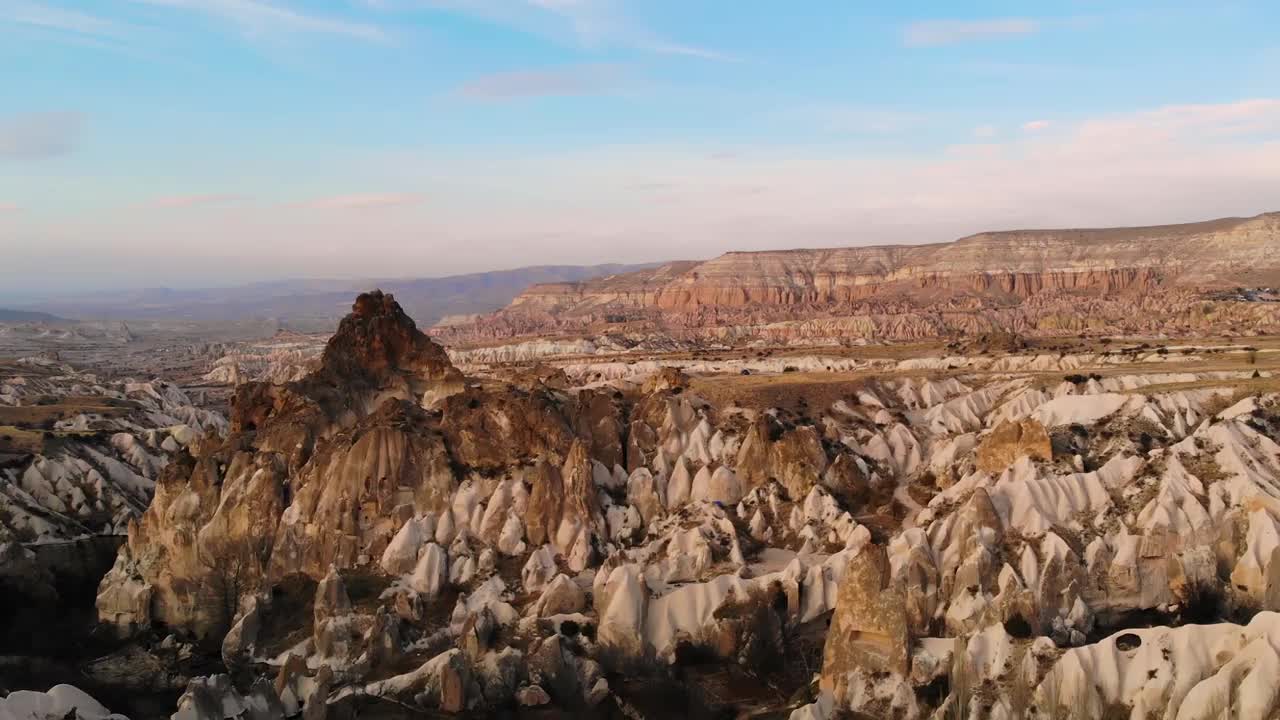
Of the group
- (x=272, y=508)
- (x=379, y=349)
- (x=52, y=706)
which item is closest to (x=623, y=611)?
(x=52, y=706)

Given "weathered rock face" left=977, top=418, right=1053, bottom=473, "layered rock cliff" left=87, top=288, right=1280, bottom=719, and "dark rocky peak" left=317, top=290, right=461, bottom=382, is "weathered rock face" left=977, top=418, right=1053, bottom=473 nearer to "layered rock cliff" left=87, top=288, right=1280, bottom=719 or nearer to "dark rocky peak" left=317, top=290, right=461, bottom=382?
"layered rock cliff" left=87, top=288, right=1280, bottom=719

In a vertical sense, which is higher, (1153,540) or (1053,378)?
(1053,378)

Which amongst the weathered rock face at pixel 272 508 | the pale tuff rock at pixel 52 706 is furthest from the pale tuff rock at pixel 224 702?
the weathered rock face at pixel 272 508

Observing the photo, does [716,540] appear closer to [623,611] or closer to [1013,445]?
[623,611]

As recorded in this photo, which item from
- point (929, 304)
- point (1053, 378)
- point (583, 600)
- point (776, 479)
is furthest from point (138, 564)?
point (929, 304)

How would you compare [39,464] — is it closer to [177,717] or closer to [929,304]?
[177,717]

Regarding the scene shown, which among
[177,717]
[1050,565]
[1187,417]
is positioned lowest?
[177,717]

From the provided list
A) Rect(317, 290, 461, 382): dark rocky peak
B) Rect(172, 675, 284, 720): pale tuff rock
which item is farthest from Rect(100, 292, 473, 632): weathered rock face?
Rect(172, 675, 284, 720): pale tuff rock

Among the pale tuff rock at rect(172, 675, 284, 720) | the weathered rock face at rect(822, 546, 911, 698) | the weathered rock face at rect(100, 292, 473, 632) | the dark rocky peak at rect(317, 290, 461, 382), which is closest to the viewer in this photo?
the weathered rock face at rect(822, 546, 911, 698)
